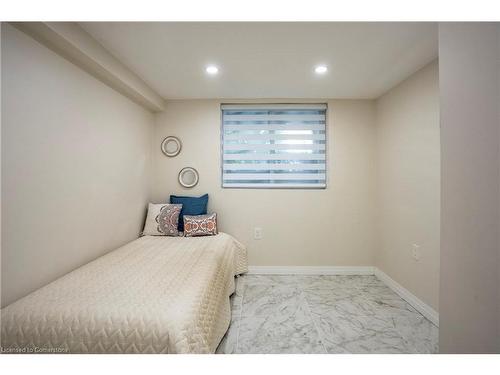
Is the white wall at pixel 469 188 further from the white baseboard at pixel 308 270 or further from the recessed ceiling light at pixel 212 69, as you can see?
the white baseboard at pixel 308 270

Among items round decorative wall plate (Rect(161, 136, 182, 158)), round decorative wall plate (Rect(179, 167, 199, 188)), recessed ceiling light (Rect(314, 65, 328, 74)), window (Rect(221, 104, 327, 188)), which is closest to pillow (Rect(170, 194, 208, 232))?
round decorative wall plate (Rect(179, 167, 199, 188))

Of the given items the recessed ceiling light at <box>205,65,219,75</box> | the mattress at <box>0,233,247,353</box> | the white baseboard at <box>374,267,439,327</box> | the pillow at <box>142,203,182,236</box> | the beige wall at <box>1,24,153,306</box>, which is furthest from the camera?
the pillow at <box>142,203,182,236</box>

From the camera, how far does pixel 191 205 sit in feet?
9.81

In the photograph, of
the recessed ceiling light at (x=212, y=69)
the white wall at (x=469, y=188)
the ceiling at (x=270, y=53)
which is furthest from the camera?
the recessed ceiling light at (x=212, y=69)

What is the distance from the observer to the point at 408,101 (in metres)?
2.44

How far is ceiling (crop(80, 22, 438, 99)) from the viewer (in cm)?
165

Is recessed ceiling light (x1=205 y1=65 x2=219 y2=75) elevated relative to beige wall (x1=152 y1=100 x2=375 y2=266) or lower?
elevated

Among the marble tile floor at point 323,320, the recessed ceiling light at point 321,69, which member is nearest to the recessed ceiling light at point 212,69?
the recessed ceiling light at point 321,69

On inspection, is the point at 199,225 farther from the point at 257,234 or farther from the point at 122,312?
the point at 122,312

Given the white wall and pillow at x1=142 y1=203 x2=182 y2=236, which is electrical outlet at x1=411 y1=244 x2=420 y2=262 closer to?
the white wall

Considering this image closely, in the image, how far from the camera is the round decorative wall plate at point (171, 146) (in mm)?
3160

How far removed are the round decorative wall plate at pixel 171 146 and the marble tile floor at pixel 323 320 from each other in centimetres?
185

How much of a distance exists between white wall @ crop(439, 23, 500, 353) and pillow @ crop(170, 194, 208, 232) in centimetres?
246
